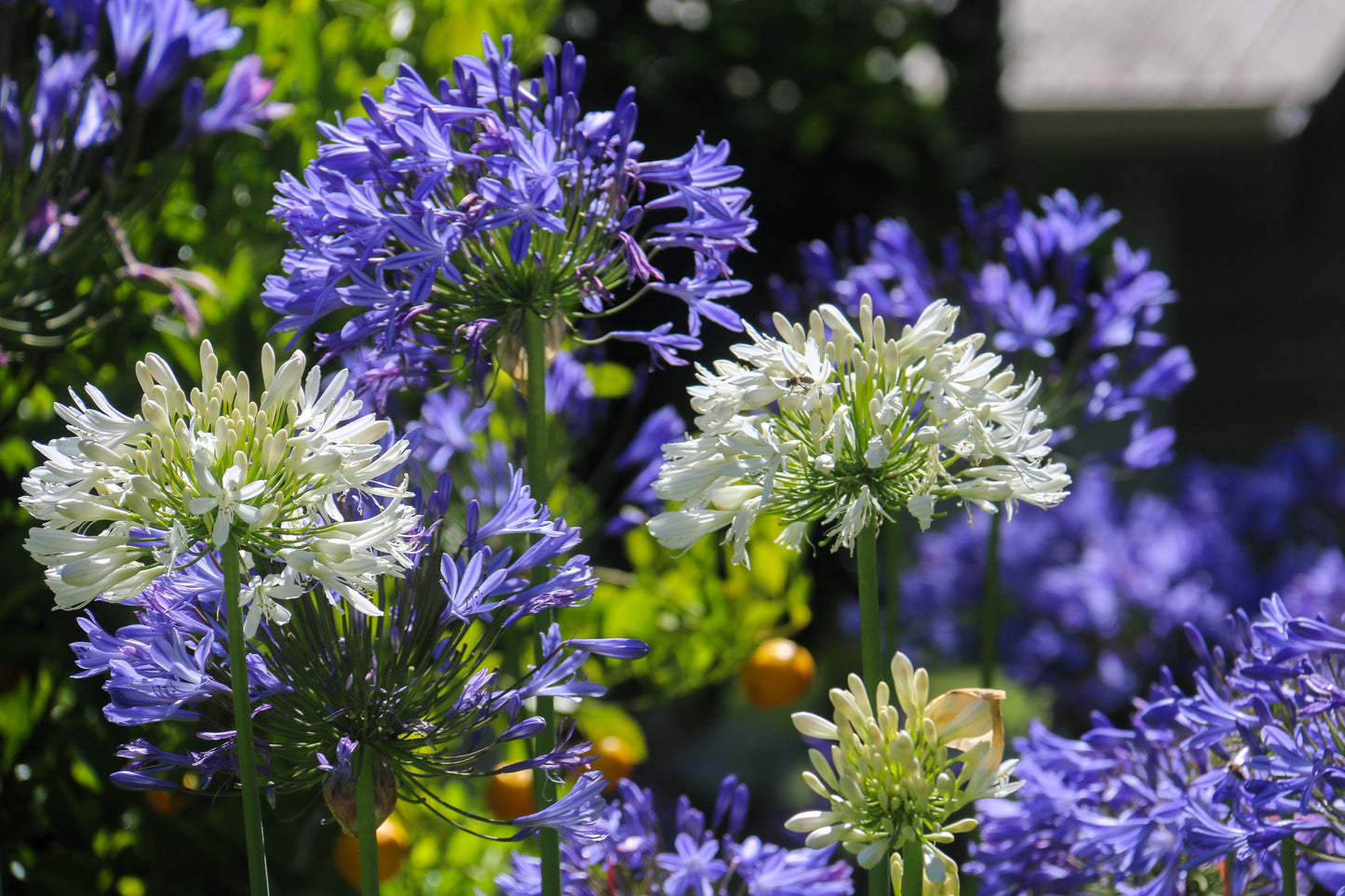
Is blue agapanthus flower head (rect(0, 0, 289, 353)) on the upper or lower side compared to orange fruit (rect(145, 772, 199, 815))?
upper

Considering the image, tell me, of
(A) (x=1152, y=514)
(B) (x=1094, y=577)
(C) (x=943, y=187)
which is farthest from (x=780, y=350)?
(C) (x=943, y=187)

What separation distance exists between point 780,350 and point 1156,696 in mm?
692

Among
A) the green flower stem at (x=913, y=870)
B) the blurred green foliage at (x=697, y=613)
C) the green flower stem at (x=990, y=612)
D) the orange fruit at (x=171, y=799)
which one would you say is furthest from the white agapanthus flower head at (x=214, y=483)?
the blurred green foliage at (x=697, y=613)

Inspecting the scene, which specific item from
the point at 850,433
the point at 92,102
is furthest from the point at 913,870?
the point at 92,102

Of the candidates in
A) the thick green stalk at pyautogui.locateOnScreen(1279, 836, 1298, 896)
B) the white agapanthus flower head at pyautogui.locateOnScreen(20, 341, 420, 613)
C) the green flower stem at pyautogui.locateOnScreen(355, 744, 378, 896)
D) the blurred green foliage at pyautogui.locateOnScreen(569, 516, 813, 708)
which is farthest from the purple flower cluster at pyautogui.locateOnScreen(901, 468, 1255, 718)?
the white agapanthus flower head at pyautogui.locateOnScreen(20, 341, 420, 613)

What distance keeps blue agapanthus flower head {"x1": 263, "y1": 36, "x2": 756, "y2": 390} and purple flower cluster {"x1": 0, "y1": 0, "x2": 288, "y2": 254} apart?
70 centimetres

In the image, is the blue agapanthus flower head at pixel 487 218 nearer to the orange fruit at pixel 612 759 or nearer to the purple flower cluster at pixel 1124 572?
the orange fruit at pixel 612 759

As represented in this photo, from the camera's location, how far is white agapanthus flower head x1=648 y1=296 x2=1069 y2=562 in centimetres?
97

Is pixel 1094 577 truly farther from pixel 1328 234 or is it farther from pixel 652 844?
pixel 1328 234

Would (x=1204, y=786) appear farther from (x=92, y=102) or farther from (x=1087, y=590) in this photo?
(x=1087, y=590)

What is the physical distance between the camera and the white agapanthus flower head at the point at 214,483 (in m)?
0.88

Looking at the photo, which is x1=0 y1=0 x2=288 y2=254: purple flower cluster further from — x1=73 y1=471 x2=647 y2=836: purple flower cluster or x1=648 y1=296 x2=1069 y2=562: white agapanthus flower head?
x1=648 y1=296 x2=1069 y2=562: white agapanthus flower head

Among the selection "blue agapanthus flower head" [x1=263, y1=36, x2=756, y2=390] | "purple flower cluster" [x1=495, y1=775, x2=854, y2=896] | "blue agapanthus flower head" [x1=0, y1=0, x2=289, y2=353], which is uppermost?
"blue agapanthus flower head" [x1=0, y1=0, x2=289, y2=353]

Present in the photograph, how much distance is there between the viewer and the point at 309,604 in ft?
3.52
